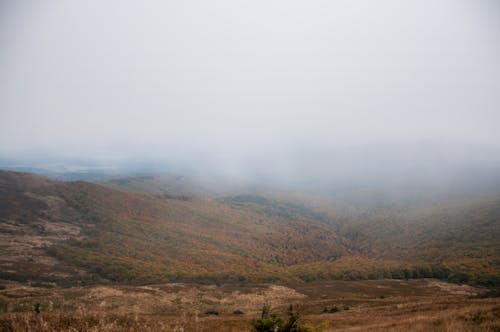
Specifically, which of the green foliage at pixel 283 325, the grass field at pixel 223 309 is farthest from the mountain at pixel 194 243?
the green foliage at pixel 283 325

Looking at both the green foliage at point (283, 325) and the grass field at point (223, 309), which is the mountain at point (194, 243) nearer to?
the grass field at point (223, 309)

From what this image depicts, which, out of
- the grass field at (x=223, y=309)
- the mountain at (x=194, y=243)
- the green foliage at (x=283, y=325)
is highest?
the green foliage at (x=283, y=325)

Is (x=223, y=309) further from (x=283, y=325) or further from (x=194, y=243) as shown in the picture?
(x=194, y=243)

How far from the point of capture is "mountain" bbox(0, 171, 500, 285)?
61.5 meters

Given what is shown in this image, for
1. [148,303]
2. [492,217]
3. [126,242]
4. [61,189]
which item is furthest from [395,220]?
[61,189]

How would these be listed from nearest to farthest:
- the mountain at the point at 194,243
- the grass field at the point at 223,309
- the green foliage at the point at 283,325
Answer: the green foliage at the point at 283,325 → the grass field at the point at 223,309 → the mountain at the point at 194,243

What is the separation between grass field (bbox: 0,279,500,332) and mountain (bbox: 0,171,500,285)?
22787mm

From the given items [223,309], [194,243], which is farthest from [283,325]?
[194,243]

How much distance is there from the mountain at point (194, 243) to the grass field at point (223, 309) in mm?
22787

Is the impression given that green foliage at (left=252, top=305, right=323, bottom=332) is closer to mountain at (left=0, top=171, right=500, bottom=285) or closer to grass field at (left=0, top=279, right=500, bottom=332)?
grass field at (left=0, top=279, right=500, bottom=332)

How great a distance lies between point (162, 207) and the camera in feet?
456

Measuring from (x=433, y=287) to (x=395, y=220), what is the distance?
12009 centimetres

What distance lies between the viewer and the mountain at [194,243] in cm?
6150

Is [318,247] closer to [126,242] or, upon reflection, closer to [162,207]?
[162,207]
